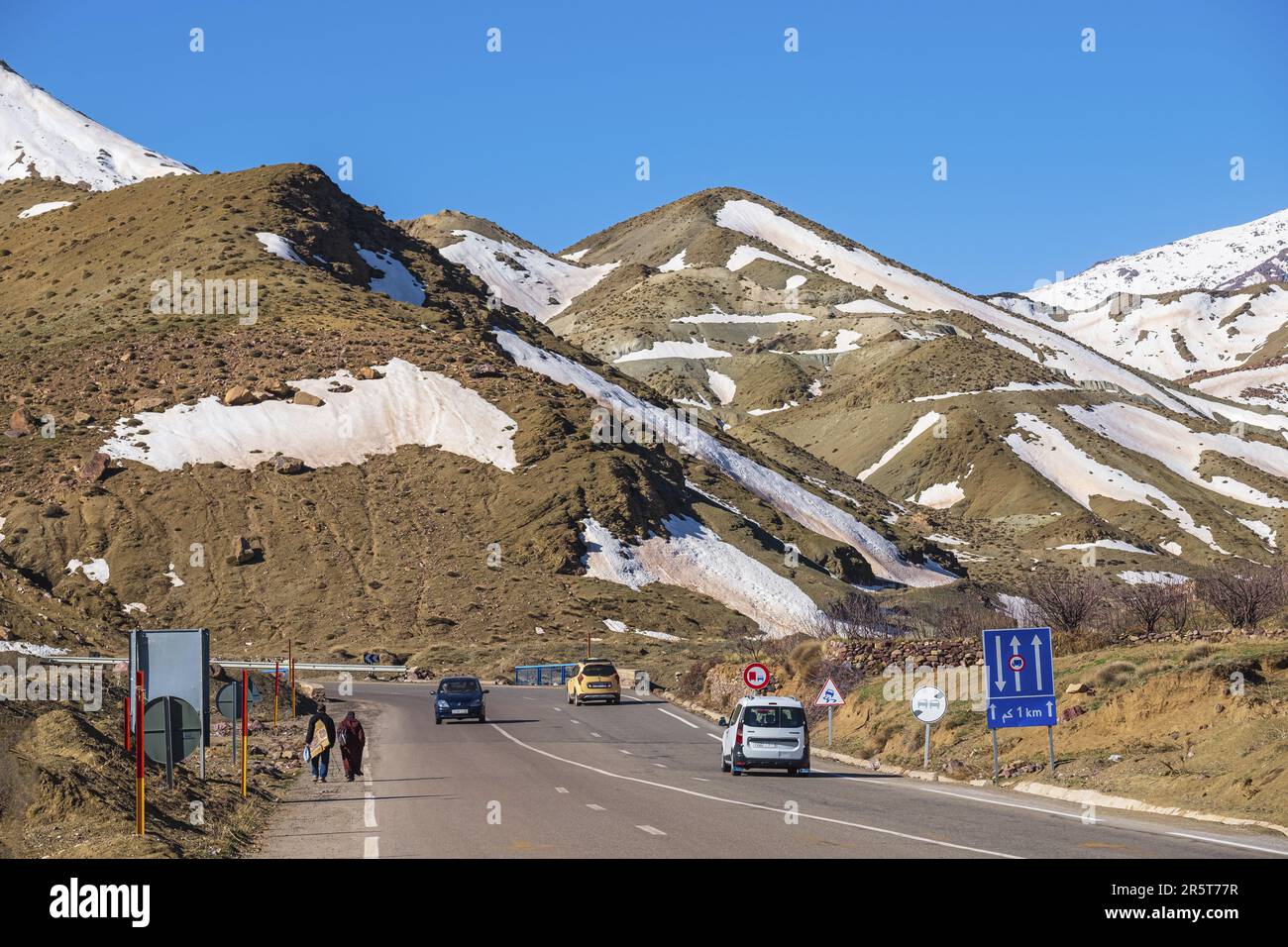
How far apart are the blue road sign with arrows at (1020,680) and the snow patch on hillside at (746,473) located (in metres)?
81.3

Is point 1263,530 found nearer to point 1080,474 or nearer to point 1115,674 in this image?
point 1080,474

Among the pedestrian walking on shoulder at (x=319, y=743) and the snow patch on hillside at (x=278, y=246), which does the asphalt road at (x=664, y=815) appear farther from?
the snow patch on hillside at (x=278, y=246)

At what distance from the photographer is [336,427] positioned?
94.4m

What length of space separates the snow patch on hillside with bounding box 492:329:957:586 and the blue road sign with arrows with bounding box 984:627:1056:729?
8133cm

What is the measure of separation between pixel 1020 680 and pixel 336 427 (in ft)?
240

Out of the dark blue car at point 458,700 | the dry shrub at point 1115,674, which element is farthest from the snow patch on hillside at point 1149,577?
the dry shrub at point 1115,674

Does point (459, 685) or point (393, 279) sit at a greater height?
point (393, 279)

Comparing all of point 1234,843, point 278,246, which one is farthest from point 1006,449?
point 1234,843

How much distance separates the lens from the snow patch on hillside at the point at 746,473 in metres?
110

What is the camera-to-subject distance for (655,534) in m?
92.0

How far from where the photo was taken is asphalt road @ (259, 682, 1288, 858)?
16.7 metres

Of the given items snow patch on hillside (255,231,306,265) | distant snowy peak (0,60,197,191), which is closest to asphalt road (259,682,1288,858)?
snow patch on hillside (255,231,306,265)
